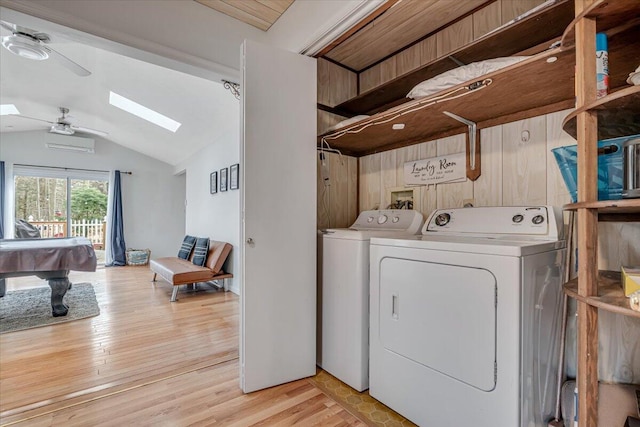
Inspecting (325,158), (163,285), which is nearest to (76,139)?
(163,285)

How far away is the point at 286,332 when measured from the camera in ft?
6.21

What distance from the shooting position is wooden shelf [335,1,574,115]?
1.30 meters

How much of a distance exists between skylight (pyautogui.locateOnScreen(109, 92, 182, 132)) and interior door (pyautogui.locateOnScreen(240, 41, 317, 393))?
3584 millimetres

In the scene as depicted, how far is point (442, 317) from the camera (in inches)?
52.7

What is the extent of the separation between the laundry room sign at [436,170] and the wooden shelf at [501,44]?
504 mm

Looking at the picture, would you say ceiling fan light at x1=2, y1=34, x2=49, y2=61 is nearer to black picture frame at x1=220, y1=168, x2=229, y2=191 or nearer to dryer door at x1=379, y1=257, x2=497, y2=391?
black picture frame at x1=220, y1=168, x2=229, y2=191

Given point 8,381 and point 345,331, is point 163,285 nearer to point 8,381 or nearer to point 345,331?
point 8,381

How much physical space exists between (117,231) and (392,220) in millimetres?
6854

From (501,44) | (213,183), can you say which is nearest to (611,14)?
(501,44)

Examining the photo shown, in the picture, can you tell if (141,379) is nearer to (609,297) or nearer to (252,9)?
(609,297)

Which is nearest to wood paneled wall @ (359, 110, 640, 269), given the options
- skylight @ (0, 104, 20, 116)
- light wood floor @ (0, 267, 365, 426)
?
light wood floor @ (0, 267, 365, 426)

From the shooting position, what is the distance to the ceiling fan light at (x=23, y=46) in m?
2.38

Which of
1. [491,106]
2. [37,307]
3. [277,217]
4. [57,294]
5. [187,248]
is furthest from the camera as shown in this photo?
[187,248]

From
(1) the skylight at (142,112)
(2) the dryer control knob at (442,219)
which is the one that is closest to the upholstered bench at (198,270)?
(1) the skylight at (142,112)
